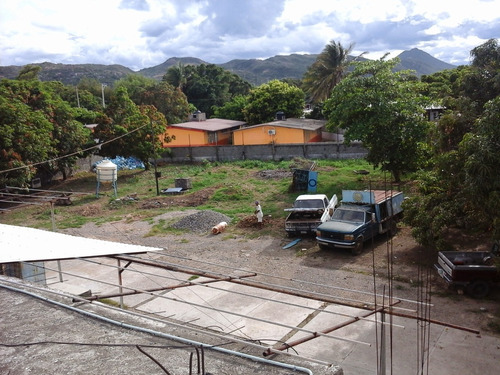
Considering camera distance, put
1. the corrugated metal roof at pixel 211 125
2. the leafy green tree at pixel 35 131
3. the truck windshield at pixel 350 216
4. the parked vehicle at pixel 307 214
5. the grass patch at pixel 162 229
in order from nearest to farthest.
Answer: the truck windshield at pixel 350 216 → the parked vehicle at pixel 307 214 → the grass patch at pixel 162 229 → the leafy green tree at pixel 35 131 → the corrugated metal roof at pixel 211 125

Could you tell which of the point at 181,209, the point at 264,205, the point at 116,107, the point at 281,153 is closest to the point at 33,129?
the point at 116,107

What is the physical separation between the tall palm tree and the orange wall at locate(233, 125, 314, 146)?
4.63 m

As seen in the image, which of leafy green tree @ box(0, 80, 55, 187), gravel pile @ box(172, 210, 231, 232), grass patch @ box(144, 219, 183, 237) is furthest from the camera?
leafy green tree @ box(0, 80, 55, 187)

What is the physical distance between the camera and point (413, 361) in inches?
359

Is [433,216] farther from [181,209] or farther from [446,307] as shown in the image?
[181,209]

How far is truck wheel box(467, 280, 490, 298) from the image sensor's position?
38.4 feet

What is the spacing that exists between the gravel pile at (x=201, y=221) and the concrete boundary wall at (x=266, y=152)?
13656 mm

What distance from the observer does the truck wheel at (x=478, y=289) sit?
38.4ft

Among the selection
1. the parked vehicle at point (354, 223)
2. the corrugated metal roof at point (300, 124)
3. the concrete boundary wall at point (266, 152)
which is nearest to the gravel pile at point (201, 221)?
the parked vehicle at point (354, 223)

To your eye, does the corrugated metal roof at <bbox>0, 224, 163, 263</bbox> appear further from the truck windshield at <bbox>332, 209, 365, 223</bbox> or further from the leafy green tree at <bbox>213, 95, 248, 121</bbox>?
the leafy green tree at <bbox>213, 95, 248, 121</bbox>

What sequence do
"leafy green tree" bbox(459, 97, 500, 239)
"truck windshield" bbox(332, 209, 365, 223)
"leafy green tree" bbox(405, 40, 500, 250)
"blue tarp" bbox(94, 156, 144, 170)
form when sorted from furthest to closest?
"blue tarp" bbox(94, 156, 144, 170) < "truck windshield" bbox(332, 209, 365, 223) < "leafy green tree" bbox(405, 40, 500, 250) < "leafy green tree" bbox(459, 97, 500, 239)

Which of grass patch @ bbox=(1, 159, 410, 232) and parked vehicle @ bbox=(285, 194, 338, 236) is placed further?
grass patch @ bbox=(1, 159, 410, 232)

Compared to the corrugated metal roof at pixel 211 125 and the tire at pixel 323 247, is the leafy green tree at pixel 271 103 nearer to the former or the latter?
the corrugated metal roof at pixel 211 125

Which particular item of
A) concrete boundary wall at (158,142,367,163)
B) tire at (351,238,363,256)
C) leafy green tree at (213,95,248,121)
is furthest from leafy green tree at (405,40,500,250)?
leafy green tree at (213,95,248,121)
